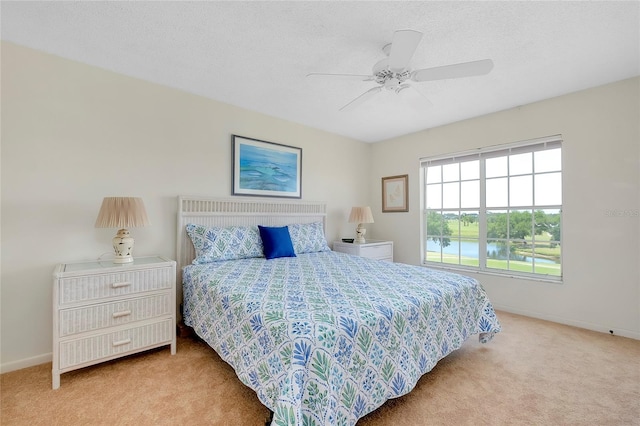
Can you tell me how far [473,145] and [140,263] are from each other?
3941mm


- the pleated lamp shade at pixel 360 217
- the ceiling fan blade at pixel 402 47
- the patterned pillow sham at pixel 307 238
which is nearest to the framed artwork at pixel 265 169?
the patterned pillow sham at pixel 307 238

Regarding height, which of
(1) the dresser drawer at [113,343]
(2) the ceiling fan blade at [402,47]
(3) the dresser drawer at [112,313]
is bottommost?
(1) the dresser drawer at [113,343]

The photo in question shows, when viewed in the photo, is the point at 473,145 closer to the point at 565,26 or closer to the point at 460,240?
the point at 460,240

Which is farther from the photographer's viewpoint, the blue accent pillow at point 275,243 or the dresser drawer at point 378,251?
the dresser drawer at point 378,251

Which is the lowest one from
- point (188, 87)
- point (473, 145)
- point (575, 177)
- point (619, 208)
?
point (619, 208)

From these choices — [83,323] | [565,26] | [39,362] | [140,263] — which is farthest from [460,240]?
[39,362]

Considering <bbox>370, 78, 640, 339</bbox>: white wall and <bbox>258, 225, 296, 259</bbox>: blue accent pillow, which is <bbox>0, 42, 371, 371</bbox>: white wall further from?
<bbox>370, 78, 640, 339</bbox>: white wall

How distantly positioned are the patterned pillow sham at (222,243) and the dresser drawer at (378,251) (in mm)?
1529

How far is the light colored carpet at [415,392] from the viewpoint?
5.16 ft

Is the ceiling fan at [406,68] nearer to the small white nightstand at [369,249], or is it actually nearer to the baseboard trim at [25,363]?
the small white nightstand at [369,249]

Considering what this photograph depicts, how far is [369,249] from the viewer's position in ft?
12.9

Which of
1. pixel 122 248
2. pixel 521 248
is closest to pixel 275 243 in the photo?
pixel 122 248

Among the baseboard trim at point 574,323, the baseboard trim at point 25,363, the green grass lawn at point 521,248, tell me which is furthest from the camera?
the green grass lawn at point 521,248

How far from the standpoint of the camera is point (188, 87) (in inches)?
110
